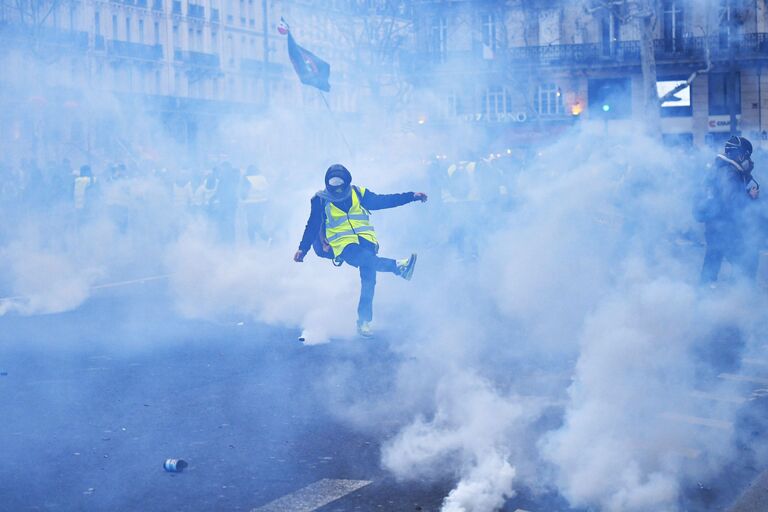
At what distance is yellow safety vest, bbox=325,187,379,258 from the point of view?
9.46m

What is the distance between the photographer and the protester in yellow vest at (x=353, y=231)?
945 cm

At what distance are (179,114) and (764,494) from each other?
760 inches

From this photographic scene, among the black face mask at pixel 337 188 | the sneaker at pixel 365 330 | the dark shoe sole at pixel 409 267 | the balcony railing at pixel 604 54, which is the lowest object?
the sneaker at pixel 365 330

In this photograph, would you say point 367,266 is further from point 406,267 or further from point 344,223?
point 344,223

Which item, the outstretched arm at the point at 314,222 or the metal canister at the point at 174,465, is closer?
the metal canister at the point at 174,465

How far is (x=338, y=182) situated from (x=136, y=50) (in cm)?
1165

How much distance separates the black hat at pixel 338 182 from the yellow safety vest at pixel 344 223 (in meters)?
0.12

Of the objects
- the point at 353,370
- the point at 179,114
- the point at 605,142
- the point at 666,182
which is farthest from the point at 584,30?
the point at 179,114

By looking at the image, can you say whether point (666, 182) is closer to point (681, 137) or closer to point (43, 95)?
point (681, 137)

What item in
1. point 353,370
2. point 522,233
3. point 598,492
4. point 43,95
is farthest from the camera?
point 43,95

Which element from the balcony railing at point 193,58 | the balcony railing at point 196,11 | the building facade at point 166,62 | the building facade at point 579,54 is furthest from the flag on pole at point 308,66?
the balcony railing at point 193,58

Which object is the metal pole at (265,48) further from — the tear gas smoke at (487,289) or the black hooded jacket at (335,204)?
the black hooded jacket at (335,204)

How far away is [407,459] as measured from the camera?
5.64 metres

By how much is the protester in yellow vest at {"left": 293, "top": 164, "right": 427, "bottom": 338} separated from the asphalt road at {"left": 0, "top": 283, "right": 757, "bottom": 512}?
478mm
